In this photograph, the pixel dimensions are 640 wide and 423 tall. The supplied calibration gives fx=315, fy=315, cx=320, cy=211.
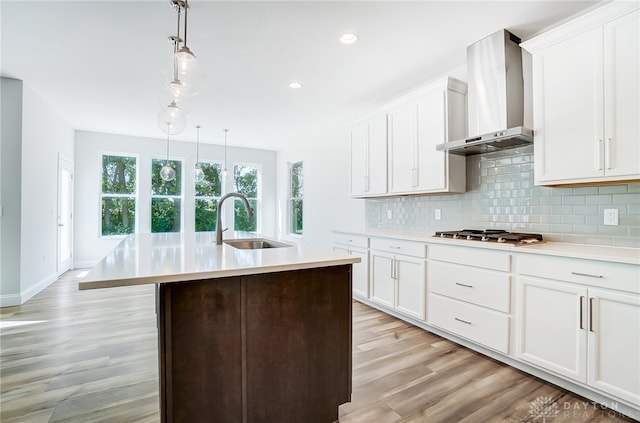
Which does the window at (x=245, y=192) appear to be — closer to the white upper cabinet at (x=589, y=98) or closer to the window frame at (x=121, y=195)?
the window frame at (x=121, y=195)

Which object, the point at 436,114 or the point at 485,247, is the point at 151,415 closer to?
the point at 485,247

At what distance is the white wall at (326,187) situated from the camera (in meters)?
5.15

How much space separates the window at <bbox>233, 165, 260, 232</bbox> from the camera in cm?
736

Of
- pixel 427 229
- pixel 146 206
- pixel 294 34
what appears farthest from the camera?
pixel 146 206

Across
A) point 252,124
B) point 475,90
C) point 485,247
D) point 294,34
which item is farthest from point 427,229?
point 252,124

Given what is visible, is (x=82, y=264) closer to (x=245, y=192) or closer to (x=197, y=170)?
(x=197, y=170)

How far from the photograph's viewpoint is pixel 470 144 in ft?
8.87

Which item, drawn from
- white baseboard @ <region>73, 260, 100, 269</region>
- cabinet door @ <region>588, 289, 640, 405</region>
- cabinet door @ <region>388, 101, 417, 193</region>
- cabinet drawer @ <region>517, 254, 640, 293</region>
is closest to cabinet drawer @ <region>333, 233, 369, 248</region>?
cabinet door @ <region>388, 101, 417, 193</region>

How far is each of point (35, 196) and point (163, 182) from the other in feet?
8.29

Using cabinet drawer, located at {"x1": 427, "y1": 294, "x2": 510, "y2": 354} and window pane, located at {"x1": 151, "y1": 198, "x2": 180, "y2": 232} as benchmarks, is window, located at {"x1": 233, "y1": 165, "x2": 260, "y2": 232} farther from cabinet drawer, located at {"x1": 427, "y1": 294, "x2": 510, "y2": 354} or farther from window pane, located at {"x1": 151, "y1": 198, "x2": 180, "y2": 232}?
cabinet drawer, located at {"x1": 427, "y1": 294, "x2": 510, "y2": 354}

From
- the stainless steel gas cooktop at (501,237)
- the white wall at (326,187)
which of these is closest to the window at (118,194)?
the white wall at (326,187)

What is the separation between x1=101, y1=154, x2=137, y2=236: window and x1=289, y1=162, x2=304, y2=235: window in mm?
3212

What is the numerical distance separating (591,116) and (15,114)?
5.65 meters

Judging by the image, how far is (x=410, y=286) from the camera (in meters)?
3.16
